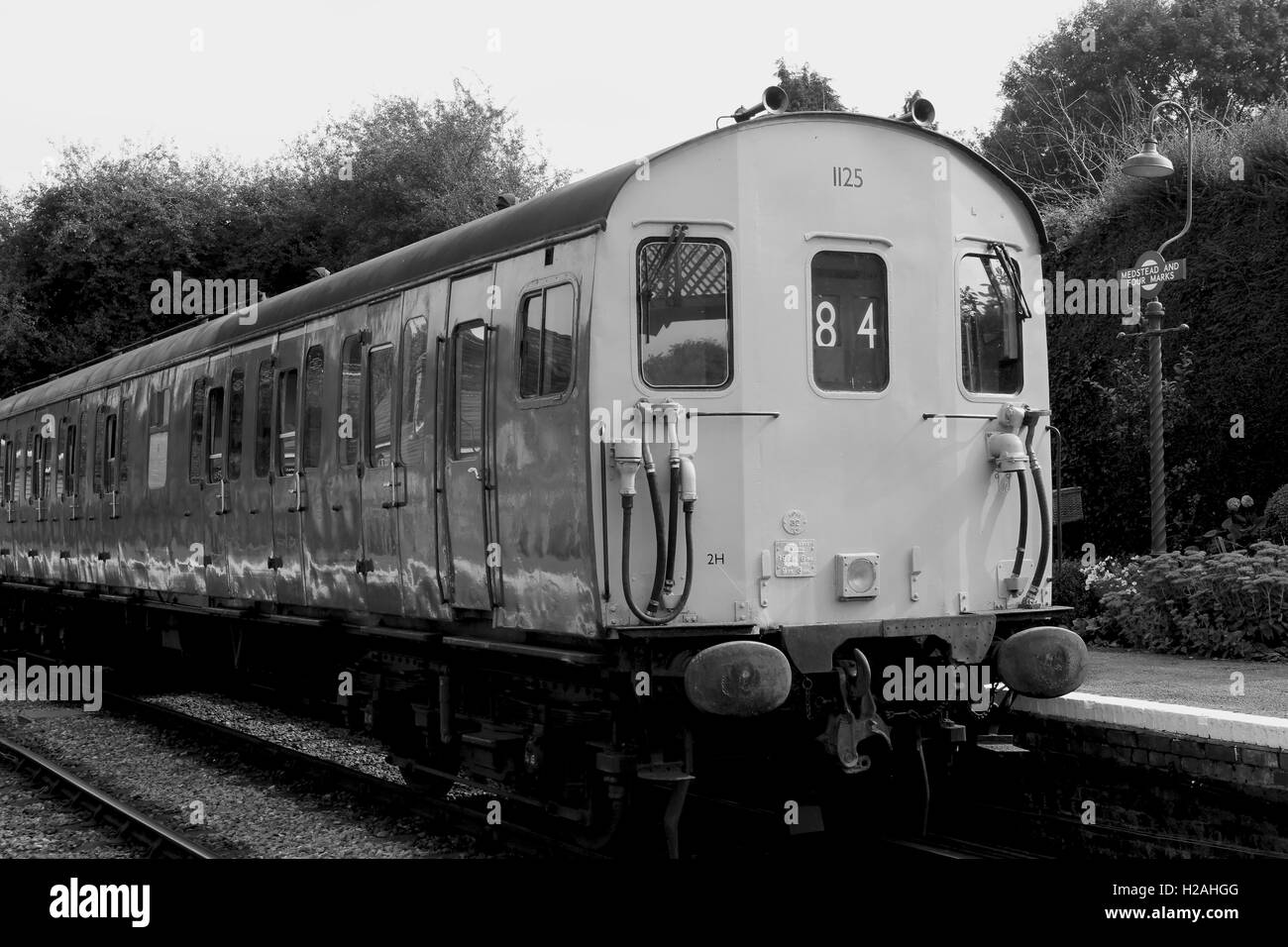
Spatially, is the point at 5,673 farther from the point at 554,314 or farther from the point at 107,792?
the point at 554,314

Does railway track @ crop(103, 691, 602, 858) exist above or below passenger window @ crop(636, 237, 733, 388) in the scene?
below

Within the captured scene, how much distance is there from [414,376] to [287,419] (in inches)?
91.0

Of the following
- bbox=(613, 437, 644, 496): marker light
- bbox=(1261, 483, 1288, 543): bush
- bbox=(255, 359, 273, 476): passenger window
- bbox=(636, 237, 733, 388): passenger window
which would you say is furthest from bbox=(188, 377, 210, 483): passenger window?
bbox=(1261, 483, 1288, 543): bush

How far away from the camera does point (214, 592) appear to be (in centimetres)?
1208

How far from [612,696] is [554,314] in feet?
6.52

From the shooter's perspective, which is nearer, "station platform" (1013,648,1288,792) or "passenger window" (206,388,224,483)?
"station platform" (1013,648,1288,792)

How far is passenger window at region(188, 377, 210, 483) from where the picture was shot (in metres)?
12.3

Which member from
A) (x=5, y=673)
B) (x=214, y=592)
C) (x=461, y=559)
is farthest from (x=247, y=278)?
(x=461, y=559)

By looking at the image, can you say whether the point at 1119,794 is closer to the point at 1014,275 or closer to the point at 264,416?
the point at 1014,275

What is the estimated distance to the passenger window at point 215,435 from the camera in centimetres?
1191

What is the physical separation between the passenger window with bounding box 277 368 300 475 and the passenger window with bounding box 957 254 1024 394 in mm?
5054

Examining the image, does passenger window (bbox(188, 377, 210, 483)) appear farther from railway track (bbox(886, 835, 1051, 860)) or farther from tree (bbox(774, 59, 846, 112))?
tree (bbox(774, 59, 846, 112))

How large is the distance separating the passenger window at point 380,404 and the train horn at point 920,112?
138 inches

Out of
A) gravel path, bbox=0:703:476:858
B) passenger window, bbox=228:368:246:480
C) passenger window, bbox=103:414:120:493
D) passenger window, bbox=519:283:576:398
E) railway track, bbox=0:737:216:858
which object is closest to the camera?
passenger window, bbox=519:283:576:398
